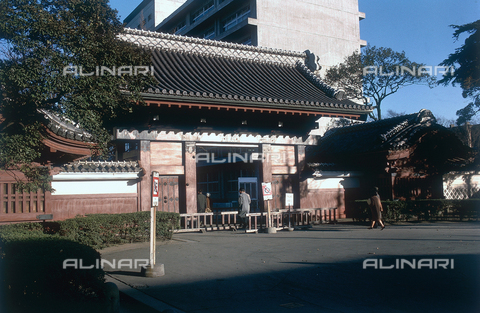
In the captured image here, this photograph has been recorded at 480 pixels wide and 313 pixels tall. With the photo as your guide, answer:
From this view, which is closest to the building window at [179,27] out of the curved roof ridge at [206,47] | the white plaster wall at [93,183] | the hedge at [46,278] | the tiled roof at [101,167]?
the curved roof ridge at [206,47]

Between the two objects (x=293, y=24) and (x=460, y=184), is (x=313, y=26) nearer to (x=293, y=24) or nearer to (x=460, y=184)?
(x=293, y=24)

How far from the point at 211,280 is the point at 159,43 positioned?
13.5 m

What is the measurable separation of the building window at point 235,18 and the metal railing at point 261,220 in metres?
25.1

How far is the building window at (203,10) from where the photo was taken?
142 feet

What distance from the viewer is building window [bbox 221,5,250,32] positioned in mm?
37881

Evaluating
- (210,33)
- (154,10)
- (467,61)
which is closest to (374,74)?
(467,61)

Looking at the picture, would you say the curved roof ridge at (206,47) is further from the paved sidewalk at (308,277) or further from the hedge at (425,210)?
the paved sidewalk at (308,277)

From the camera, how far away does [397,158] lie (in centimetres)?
1925

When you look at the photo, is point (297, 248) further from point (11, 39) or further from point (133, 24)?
point (133, 24)

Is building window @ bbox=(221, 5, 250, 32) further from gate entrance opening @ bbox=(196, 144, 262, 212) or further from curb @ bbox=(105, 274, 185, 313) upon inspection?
curb @ bbox=(105, 274, 185, 313)

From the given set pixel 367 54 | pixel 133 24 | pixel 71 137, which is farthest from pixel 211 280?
pixel 133 24

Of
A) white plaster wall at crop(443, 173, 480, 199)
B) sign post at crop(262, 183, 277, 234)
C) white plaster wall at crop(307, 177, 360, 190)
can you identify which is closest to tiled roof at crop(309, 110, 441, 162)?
white plaster wall at crop(307, 177, 360, 190)

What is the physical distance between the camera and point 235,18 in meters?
39.6

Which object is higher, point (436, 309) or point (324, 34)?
point (324, 34)
